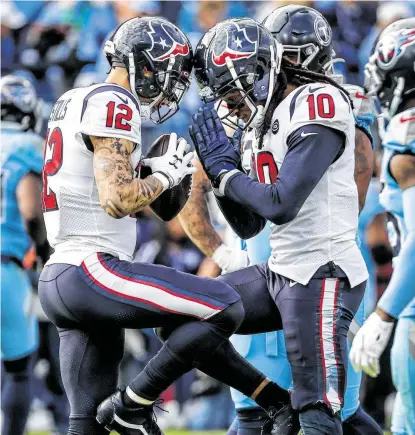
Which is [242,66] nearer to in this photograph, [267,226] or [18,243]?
[267,226]

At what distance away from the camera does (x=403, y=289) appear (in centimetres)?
449

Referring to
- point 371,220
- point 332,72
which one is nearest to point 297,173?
point 332,72

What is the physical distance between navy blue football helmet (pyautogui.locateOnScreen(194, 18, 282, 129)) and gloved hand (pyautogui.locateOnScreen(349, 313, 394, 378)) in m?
1.02

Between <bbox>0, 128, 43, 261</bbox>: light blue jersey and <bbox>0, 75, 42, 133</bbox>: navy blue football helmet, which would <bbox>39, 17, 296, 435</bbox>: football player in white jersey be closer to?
<bbox>0, 128, 43, 261</bbox>: light blue jersey

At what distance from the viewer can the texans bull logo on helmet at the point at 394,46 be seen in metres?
5.02

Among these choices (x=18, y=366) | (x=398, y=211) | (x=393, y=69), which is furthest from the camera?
(x=18, y=366)

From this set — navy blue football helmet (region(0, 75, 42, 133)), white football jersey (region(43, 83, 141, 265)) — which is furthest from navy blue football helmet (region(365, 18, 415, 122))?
navy blue football helmet (region(0, 75, 42, 133))

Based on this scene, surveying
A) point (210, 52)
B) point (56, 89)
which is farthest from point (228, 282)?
point (56, 89)

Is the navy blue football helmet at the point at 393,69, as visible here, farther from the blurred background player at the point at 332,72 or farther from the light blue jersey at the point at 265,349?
the light blue jersey at the point at 265,349

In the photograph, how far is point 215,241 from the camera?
515cm

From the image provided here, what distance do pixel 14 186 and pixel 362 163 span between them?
90.4 inches

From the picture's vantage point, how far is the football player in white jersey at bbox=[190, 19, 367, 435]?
3.84 meters

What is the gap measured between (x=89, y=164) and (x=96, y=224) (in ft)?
0.72

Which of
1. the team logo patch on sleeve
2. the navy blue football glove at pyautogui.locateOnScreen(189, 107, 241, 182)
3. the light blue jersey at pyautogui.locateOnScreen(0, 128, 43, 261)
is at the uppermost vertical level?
the team logo patch on sleeve
